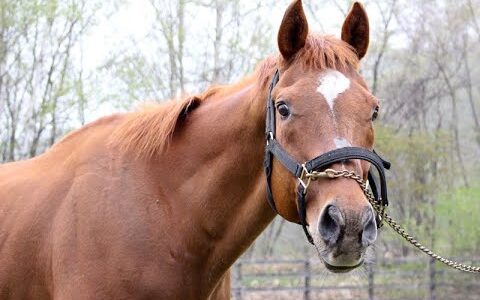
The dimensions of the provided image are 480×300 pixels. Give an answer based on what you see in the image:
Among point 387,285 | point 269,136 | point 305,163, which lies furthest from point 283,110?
point 387,285

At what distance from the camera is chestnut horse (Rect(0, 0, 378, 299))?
311 cm

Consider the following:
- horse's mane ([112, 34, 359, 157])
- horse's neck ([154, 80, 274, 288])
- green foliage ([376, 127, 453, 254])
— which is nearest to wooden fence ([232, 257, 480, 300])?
green foliage ([376, 127, 453, 254])

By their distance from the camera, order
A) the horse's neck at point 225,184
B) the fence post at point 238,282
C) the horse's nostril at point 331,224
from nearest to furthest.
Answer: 1. the horse's nostril at point 331,224
2. the horse's neck at point 225,184
3. the fence post at point 238,282

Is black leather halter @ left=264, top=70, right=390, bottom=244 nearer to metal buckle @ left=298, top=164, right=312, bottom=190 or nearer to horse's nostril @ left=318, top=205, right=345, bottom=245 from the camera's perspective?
metal buckle @ left=298, top=164, right=312, bottom=190

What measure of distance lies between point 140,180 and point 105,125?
61 cm

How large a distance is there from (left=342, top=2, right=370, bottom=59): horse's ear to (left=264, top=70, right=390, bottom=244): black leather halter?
450mm

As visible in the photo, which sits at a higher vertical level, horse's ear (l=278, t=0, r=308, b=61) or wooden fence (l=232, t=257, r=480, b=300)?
horse's ear (l=278, t=0, r=308, b=61)

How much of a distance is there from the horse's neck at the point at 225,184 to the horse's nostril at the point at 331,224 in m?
0.70

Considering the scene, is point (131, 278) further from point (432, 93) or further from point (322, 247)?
point (432, 93)

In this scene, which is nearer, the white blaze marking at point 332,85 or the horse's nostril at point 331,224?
the horse's nostril at point 331,224

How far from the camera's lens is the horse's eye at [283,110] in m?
3.14

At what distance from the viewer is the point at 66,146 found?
161 inches

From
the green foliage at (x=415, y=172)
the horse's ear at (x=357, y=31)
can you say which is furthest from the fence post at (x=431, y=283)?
the horse's ear at (x=357, y=31)

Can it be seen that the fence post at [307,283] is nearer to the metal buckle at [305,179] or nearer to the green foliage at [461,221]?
the green foliage at [461,221]
